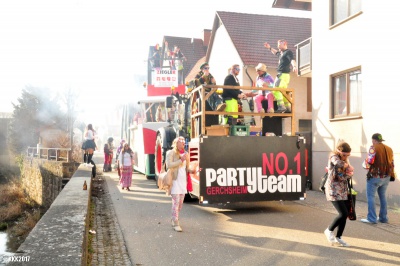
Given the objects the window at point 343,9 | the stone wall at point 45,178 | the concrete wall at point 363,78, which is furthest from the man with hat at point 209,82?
the stone wall at point 45,178

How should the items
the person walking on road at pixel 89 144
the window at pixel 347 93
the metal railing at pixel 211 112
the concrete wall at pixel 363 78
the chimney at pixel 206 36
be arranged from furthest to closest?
the chimney at pixel 206 36 → the person walking on road at pixel 89 144 → the window at pixel 347 93 → the concrete wall at pixel 363 78 → the metal railing at pixel 211 112

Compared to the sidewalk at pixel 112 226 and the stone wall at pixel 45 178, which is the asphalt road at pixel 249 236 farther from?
the stone wall at pixel 45 178

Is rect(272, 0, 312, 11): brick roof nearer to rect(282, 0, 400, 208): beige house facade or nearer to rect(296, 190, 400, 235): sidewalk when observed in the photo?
rect(282, 0, 400, 208): beige house facade

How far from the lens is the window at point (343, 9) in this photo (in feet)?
40.2

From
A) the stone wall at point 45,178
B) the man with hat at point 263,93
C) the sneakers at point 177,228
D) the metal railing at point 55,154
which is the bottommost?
the stone wall at point 45,178

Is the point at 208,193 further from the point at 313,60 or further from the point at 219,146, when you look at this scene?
the point at 313,60

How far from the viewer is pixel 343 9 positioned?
1290cm

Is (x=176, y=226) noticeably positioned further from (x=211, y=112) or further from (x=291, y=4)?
(x=291, y=4)

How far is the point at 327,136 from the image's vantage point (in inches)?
520

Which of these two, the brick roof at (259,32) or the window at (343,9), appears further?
the brick roof at (259,32)

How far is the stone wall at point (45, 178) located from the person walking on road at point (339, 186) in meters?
16.5

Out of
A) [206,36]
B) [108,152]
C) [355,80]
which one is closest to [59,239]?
[355,80]

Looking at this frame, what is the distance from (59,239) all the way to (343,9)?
35.8 ft

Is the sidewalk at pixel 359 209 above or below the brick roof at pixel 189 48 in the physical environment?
below
